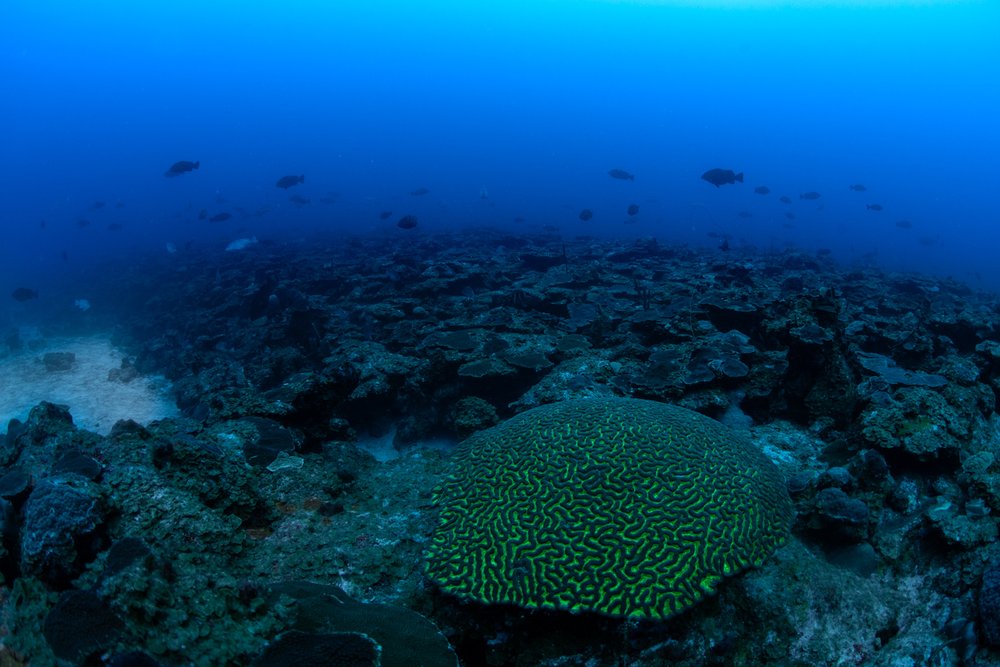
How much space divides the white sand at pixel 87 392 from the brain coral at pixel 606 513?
10572 millimetres

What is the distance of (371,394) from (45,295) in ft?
102

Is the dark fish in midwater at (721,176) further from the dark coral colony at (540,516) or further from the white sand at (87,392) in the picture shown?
the white sand at (87,392)

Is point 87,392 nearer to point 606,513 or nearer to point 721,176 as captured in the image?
point 606,513

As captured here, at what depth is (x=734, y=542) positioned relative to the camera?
3893mm

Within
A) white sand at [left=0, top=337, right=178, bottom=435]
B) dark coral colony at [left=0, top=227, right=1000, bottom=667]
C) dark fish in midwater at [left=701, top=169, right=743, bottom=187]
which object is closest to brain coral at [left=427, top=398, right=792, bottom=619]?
dark coral colony at [left=0, top=227, right=1000, bottom=667]

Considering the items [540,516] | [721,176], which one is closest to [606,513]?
[540,516]

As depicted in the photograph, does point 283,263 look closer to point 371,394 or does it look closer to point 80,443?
point 371,394

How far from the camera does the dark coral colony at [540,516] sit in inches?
124

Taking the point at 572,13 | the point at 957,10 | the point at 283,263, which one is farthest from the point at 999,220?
the point at 572,13

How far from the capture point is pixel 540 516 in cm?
419

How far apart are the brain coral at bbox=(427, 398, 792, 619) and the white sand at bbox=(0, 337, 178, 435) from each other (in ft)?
34.7

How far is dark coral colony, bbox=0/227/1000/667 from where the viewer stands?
10.3 feet

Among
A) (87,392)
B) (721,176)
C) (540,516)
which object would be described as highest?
(721,176)

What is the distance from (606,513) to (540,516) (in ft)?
1.80
